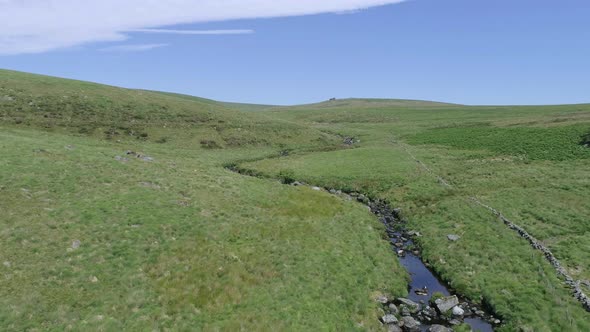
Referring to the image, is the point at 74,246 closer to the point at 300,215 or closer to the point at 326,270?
the point at 326,270

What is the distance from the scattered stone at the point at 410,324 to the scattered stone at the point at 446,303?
2.21 metres

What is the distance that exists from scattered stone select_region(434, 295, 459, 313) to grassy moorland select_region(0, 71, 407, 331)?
277cm

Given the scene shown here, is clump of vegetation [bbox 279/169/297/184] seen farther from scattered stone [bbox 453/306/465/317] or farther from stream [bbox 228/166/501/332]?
scattered stone [bbox 453/306/465/317]

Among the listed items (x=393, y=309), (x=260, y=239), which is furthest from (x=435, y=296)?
(x=260, y=239)

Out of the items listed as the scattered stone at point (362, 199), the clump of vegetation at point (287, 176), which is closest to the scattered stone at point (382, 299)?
the scattered stone at point (362, 199)

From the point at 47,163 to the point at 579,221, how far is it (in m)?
48.9

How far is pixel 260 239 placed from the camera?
29344mm

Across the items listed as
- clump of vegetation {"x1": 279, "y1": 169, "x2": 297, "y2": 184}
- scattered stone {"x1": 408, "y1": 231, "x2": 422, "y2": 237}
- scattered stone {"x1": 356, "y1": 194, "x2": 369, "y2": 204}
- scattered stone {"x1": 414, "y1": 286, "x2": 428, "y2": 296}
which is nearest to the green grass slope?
clump of vegetation {"x1": 279, "y1": 169, "x2": 297, "y2": 184}

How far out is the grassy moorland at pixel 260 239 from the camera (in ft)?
66.8

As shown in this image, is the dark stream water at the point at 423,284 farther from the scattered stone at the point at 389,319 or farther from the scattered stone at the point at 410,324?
the scattered stone at the point at 389,319

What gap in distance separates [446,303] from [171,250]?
58.3 feet

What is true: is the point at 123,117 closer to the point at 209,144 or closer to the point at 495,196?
the point at 209,144

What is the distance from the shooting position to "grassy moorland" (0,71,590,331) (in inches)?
802

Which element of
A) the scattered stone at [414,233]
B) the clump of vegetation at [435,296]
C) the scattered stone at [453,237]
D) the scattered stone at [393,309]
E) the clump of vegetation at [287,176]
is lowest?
the scattered stone at [393,309]
